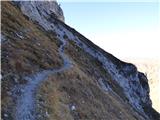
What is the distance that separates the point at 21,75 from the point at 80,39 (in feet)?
206

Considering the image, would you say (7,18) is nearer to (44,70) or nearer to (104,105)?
(44,70)

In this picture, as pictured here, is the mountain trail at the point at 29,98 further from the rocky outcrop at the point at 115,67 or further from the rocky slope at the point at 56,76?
the rocky outcrop at the point at 115,67

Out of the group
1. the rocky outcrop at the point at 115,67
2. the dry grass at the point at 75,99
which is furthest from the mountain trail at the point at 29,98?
the rocky outcrop at the point at 115,67

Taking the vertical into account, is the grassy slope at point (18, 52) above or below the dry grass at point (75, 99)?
above

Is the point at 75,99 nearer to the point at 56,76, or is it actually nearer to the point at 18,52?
the point at 56,76

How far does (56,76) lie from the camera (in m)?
63.6

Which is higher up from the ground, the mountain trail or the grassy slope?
the grassy slope

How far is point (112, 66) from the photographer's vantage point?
112812 mm

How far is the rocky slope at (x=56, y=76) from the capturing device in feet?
155

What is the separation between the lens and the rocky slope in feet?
155

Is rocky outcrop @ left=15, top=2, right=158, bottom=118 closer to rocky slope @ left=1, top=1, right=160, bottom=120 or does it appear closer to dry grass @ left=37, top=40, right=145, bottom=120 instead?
rocky slope @ left=1, top=1, right=160, bottom=120

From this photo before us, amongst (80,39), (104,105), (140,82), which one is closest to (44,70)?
(104,105)

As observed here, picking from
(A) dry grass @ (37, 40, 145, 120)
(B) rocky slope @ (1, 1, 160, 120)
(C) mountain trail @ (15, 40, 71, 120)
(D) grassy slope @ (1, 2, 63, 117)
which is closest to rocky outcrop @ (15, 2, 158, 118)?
(B) rocky slope @ (1, 1, 160, 120)

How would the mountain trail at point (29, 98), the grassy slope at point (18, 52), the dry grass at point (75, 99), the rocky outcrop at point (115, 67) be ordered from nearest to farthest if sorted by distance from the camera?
the mountain trail at point (29, 98), the grassy slope at point (18, 52), the dry grass at point (75, 99), the rocky outcrop at point (115, 67)
